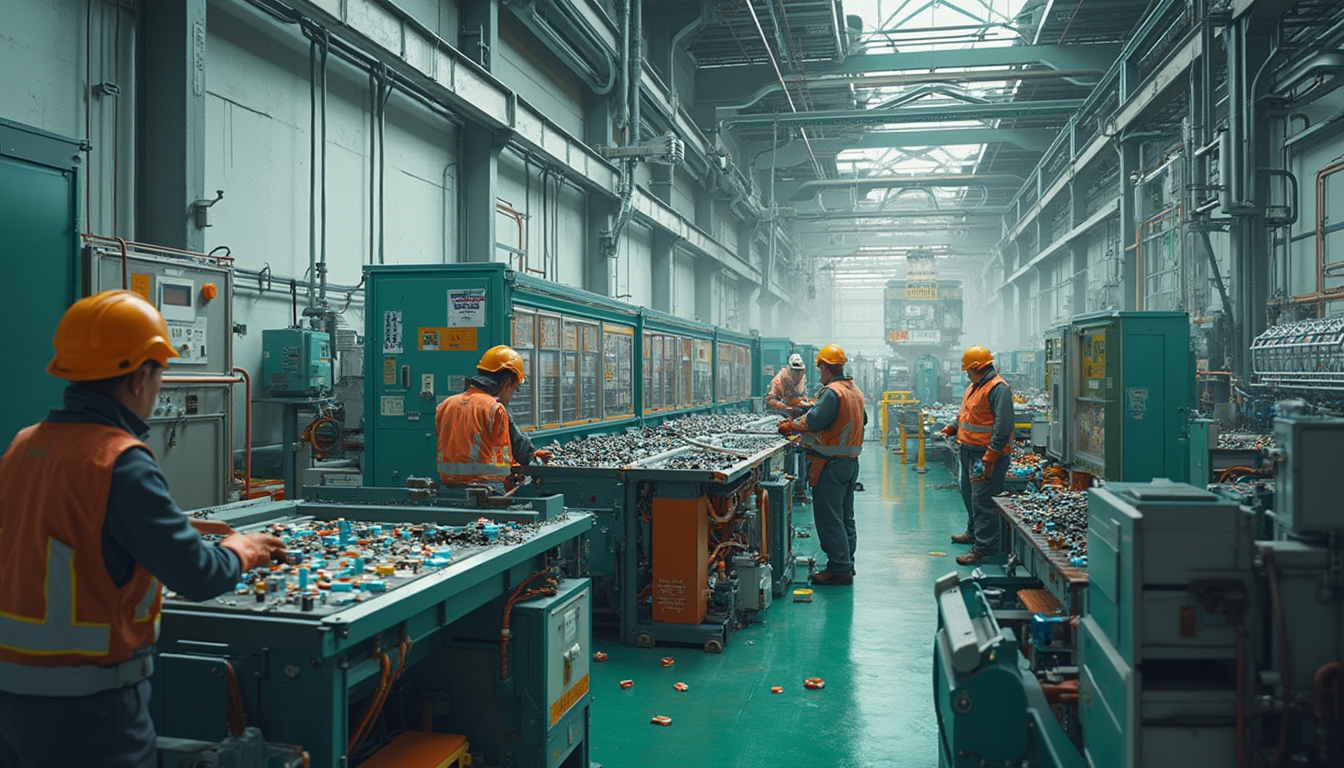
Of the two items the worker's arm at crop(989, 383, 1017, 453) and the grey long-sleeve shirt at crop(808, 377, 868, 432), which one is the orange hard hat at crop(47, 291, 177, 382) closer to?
the grey long-sleeve shirt at crop(808, 377, 868, 432)

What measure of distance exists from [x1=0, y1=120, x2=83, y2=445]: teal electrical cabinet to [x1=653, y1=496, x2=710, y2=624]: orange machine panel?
3401 millimetres

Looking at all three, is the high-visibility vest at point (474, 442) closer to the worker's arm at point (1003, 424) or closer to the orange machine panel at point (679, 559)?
the orange machine panel at point (679, 559)

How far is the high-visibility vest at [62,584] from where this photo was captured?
77.5 inches

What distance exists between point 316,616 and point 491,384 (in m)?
3.06

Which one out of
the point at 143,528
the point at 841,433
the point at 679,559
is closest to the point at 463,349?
the point at 679,559

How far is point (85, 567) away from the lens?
78.1 inches

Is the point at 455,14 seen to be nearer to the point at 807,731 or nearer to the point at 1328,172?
the point at 807,731

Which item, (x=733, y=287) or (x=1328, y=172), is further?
(x=733, y=287)

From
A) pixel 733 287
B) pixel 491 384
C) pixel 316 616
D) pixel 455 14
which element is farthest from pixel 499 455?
pixel 733 287

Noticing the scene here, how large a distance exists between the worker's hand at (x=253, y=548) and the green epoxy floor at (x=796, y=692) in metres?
2.31

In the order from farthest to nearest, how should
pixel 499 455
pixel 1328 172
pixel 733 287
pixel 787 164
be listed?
1. pixel 733 287
2. pixel 787 164
3. pixel 1328 172
4. pixel 499 455

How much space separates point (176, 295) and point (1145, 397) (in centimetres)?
680

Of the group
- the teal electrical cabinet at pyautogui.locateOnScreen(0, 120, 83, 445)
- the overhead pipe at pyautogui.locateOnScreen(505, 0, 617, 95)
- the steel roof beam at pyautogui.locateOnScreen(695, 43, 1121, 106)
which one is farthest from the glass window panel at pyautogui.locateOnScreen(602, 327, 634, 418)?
the steel roof beam at pyautogui.locateOnScreen(695, 43, 1121, 106)

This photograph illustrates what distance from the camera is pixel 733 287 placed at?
2500cm
